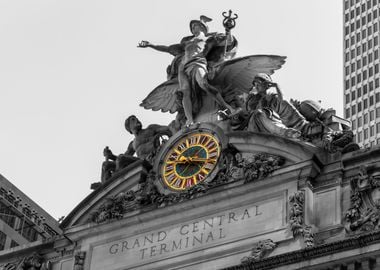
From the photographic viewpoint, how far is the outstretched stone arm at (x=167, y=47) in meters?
53.9

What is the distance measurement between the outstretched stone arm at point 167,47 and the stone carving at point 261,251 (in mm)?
9349

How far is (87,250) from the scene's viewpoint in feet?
167

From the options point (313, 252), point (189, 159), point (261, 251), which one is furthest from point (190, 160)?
point (313, 252)

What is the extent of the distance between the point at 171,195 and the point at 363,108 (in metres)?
30.1

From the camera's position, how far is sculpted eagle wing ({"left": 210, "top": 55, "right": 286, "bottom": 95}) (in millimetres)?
52062

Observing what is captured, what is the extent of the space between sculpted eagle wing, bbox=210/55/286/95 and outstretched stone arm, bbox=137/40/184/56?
2.10 metres

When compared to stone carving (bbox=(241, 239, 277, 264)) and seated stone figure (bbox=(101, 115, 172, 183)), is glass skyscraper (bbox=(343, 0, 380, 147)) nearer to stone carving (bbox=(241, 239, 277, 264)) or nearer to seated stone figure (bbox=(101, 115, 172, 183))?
seated stone figure (bbox=(101, 115, 172, 183))

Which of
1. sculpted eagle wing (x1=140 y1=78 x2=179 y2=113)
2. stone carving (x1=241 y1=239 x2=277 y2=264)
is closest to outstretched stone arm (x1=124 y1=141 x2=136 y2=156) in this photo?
sculpted eagle wing (x1=140 y1=78 x2=179 y2=113)

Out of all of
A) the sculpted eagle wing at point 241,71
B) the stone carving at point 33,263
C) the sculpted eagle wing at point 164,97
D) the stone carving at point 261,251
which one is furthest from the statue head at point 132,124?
the stone carving at point 261,251

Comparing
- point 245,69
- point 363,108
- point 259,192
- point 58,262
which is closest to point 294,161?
point 259,192

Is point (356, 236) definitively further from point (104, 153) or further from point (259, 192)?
point (104, 153)

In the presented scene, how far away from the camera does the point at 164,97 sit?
5397cm

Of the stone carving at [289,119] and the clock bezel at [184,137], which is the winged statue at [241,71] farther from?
the clock bezel at [184,137]

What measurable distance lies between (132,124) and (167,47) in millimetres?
2985
